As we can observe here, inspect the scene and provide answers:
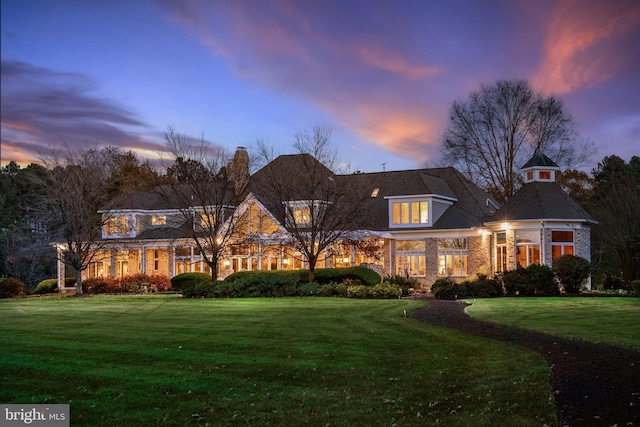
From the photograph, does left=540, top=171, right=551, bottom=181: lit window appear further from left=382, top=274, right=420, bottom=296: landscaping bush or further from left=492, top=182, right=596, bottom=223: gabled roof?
left=382, top=274, right=420, bottom=296: landscaping bush

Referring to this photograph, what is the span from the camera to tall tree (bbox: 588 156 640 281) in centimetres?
2958

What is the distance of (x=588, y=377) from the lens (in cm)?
1079

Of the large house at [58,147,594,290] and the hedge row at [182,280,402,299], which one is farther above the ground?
the large house at [58,147,594,290]

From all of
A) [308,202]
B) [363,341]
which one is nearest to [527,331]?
[363,341]

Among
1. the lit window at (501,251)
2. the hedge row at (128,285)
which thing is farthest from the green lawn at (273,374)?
the hedge row at (128,285)

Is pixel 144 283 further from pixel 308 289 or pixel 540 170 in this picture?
pixel 540 170

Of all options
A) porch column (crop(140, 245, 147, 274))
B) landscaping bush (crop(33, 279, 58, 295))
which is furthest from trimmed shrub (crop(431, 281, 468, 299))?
landscaping bush (crop(33, 279, 58, 295))

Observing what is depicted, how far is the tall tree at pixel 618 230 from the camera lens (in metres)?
29.6

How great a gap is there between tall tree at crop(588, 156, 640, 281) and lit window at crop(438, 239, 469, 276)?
6.82 meters

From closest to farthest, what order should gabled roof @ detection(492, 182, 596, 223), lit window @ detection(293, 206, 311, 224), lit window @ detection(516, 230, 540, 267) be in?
gabled roof @ detection(492, 182, 596, 223) → lit window @ detection(516, 230, 540, 267) → lit window @ detection(293, 206, 311, 224)

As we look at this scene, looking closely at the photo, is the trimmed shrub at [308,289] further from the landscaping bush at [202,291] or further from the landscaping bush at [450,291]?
the landscaping bush at [450,291]

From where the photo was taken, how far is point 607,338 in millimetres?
A: 14312

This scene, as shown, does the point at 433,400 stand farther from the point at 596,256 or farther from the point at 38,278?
the point at 38,278

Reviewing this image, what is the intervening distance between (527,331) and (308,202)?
61.2 feet
